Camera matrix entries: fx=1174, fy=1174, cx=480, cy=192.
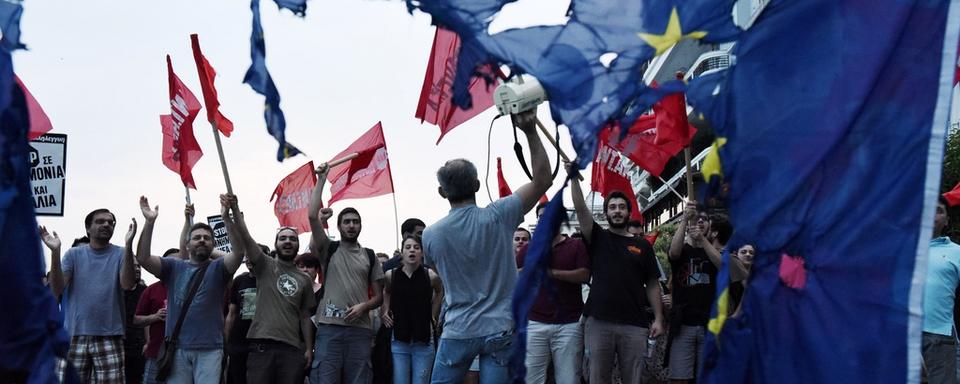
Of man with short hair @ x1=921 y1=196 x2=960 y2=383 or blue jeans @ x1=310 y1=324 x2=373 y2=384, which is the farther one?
blue jeans @ x1=310 y1=324 x2=373 y2=384

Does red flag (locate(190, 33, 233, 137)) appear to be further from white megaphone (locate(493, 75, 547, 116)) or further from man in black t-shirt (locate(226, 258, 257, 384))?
white megaphone (locate(493, 75, 547, 116))

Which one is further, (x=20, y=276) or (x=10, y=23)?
(x=10, y=23)

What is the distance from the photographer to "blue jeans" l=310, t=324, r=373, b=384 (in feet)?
31.5

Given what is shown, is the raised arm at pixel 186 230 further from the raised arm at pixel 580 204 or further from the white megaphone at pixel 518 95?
the white megaphone at pixel 518 95

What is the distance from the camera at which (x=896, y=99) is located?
14.8 ft

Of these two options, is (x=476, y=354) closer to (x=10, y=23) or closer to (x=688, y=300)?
(x=10, y=23)

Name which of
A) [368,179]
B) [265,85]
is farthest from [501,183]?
[265,85]

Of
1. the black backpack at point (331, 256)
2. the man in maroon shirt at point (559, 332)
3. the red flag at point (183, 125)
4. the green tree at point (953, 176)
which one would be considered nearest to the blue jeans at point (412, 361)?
the black backpack at point (331, 256)

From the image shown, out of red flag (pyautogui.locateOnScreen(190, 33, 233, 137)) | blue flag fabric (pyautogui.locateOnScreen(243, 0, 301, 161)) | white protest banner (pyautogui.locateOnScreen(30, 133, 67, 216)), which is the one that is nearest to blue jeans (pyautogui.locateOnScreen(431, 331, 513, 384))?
blue flag fabric (pyautogui.locateOnScreen(243, 0, 301, 161))

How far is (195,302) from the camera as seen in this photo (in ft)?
30.3

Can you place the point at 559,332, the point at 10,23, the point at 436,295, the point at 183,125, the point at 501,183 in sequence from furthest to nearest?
the point at 501,183
the point at 436,295
the point at 183,125
the point at 559,332
the point at 10,23

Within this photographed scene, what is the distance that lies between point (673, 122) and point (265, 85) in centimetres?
445

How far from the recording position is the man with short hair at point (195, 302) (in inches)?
362

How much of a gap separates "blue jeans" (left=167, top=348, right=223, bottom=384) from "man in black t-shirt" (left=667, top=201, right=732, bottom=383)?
378cm
